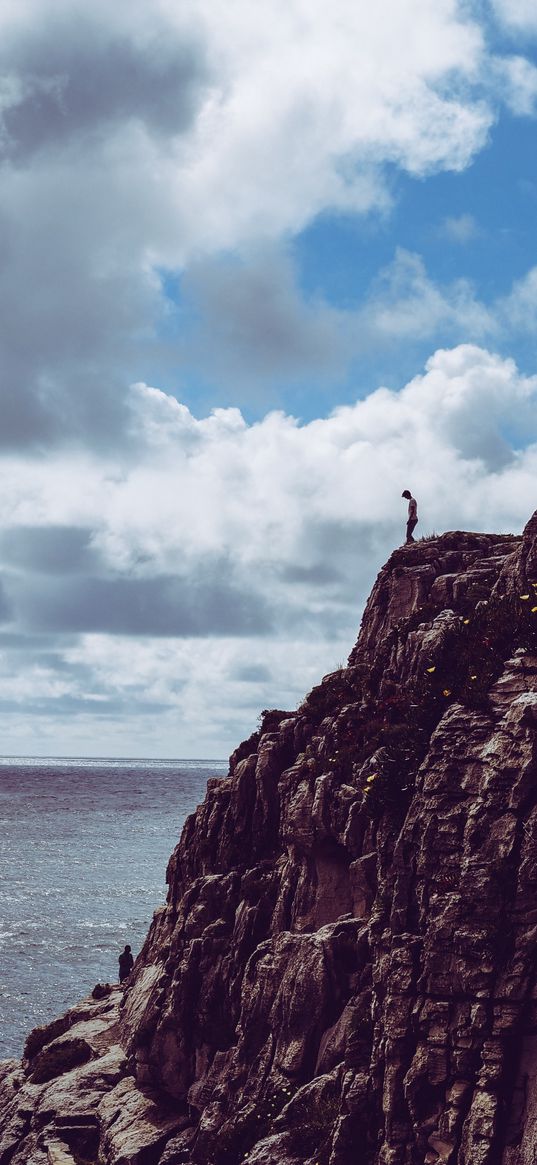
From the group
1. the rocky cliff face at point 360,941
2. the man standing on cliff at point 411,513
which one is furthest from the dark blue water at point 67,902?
the man standing on cliff at point 411,513

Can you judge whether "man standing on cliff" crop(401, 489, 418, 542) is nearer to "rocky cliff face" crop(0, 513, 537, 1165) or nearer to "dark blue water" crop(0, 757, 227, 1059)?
"rocky cliff face" crop(0, 513, 537, 1165)

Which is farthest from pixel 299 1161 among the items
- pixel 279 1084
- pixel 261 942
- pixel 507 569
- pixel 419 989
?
pixel 507 569

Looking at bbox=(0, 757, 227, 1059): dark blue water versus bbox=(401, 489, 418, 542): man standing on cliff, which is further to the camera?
bbox=(0, 757, 227, 1059): dark blue water

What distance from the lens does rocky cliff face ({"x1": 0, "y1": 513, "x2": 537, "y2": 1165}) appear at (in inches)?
765

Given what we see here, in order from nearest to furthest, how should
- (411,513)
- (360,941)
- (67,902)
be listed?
(360,941)
(411,513)
(67,902)

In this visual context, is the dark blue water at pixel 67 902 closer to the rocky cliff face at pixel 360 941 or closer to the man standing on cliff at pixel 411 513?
the rocky cliff face at pixel 360 941

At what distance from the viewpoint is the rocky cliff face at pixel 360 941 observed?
19422mm

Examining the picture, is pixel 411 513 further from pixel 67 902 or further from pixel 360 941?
pixel 67 902

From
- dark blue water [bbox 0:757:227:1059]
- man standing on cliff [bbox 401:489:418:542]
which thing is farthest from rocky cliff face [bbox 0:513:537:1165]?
dark blue water [bbox 0:757:227:1059]

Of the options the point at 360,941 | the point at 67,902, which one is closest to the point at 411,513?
the point at 360,941

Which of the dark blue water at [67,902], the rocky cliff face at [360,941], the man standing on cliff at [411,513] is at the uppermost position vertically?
the man standing on cliff at [411,513]

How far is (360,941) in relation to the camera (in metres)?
25.0

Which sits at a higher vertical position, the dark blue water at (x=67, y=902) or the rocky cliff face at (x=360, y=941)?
the rocky cliff face at (x=360, y=941)

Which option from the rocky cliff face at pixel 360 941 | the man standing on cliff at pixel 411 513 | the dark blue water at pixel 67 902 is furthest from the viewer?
the dark blue water at pixel 67 902
